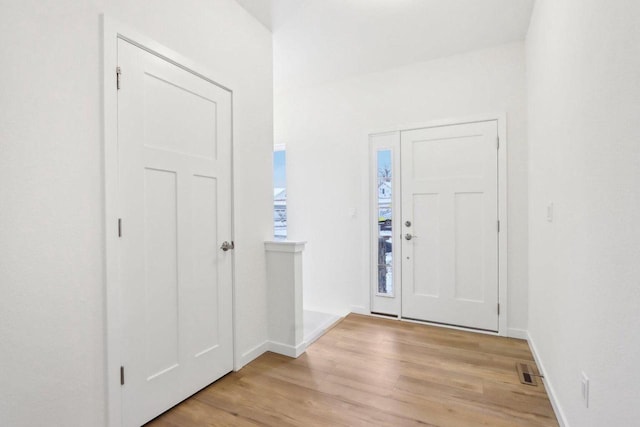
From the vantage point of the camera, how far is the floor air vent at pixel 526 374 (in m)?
2.23

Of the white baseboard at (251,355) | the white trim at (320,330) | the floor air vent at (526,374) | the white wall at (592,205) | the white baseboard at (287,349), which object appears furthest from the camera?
the white trim at (320,330)

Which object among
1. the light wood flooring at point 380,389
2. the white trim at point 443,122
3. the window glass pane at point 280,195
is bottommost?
the light wood flooring at point 380,389

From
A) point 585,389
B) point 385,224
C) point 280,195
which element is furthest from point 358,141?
point 585,389

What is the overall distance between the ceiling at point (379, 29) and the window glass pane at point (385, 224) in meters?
1.03

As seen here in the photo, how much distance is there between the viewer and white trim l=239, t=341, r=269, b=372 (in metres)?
2.45

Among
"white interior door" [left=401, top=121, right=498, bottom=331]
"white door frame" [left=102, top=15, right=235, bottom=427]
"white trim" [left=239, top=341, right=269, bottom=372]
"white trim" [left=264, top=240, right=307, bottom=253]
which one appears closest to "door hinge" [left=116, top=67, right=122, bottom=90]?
"white door frame" [left=102, top=15, right=235, bottom=427]

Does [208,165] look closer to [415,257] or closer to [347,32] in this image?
[347,32]

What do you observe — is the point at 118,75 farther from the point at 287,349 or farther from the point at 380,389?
the point at 380,389

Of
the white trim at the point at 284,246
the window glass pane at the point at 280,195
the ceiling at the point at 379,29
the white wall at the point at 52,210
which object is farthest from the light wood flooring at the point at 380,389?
the ceiling at the point at 379,29

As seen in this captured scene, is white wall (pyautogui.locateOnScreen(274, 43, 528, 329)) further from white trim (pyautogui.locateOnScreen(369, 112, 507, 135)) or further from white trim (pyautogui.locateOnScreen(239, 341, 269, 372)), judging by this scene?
white trim (pyautogui.locateOnScreen(239, 341, 269, 372))

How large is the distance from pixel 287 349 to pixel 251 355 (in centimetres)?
29

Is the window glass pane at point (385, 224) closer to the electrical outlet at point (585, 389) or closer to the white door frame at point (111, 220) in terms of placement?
the electrical outlet at point (585, 389)

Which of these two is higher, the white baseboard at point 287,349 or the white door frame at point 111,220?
the white door frame at point 111,220

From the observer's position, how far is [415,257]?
11.3 ft
